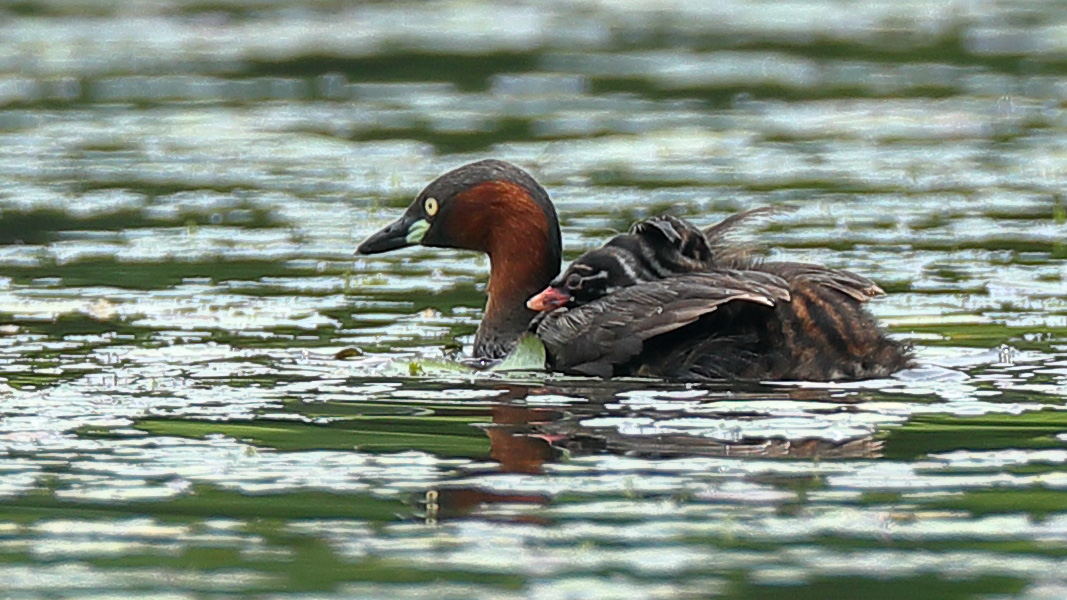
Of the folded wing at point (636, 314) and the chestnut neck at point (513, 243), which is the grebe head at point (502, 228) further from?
the folded wing at point (636, 314)

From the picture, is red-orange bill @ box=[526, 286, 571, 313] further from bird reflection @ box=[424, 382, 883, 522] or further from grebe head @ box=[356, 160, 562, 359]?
bird reflection @ box=[424, 382, 883, 522]

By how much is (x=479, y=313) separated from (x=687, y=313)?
290cm

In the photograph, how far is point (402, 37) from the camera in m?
26.1

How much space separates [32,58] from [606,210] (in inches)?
416

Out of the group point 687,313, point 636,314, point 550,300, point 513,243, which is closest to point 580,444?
point 687,313

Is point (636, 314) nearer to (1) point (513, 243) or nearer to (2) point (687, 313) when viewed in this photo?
(2) point (687, 313)

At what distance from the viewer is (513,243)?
1170 cm

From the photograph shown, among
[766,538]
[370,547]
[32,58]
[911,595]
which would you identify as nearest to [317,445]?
[370,547]

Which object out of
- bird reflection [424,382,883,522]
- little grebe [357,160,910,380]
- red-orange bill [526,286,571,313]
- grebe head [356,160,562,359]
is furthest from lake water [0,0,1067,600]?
red-orange bill [526,286,571,313]

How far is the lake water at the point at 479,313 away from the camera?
719cm

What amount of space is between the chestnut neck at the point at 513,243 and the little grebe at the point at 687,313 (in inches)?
0.4

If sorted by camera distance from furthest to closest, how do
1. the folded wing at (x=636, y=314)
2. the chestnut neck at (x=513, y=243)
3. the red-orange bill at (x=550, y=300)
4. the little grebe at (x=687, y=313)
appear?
the chestnut neck at (x=513, y=243)
the red-orange bill at (x=550, y=300)
the little grebe at (x=687, y=313)
the folded wing at (x=636, y=314)

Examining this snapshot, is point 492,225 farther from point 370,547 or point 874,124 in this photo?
point 874,124

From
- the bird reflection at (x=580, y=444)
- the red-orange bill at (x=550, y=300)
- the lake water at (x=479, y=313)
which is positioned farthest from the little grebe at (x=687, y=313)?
the bird reflection at (x=580, y=444)
